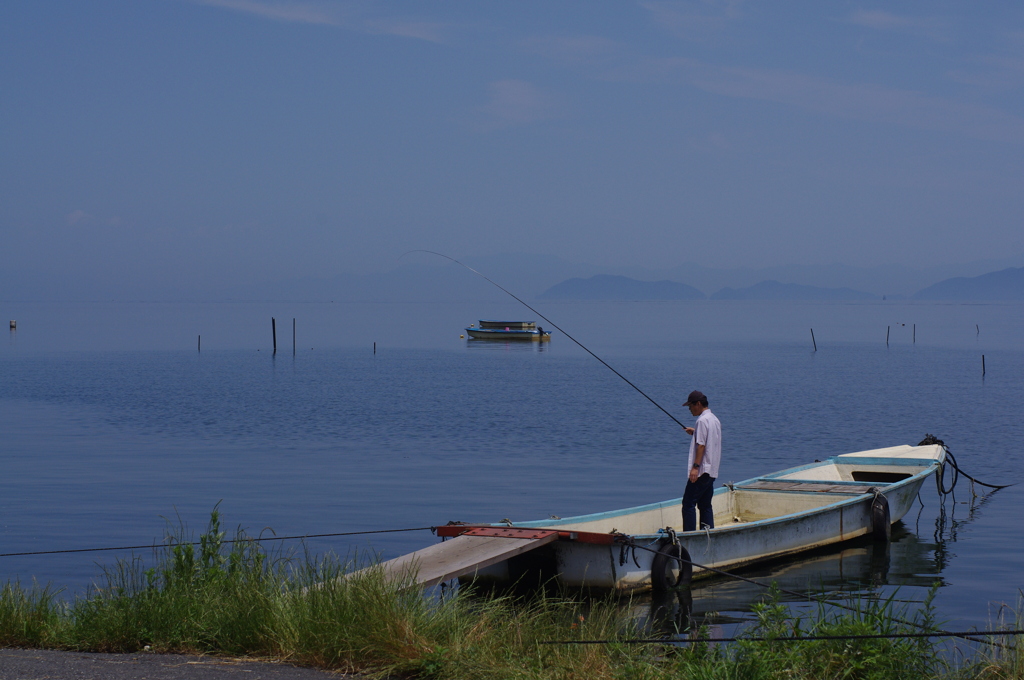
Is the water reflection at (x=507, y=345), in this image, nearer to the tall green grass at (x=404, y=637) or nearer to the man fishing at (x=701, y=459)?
the man fishing at (x=701, y=459)

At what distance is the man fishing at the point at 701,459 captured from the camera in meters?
12.8

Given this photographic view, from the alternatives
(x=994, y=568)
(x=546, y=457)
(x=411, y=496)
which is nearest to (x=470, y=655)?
(x=994, y=568)

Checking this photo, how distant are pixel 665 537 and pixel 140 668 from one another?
7013 millimetres

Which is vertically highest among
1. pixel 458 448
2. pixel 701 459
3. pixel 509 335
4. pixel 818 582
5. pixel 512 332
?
pixel 512 332

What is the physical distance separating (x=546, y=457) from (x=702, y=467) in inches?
526

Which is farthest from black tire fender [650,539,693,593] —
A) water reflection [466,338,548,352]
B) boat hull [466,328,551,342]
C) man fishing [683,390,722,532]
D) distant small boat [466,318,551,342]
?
boat hull [466,328,551,342]

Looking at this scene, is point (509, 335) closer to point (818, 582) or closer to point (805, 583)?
point (818, 582)

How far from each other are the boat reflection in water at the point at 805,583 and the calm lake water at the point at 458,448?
0.20 feet

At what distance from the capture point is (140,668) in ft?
23.0

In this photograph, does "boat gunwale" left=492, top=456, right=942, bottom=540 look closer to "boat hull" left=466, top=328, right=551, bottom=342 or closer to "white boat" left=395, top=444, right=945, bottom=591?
"white boat" left=395, top=444, right=945, bottom=591

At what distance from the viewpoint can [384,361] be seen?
236ft

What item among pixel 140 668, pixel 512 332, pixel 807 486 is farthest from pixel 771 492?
pixel 512 332

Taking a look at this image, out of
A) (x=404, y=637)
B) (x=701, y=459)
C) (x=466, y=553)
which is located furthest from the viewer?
(x=701, y=459)

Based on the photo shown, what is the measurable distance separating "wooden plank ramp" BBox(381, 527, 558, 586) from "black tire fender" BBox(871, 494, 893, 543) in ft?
22.0
